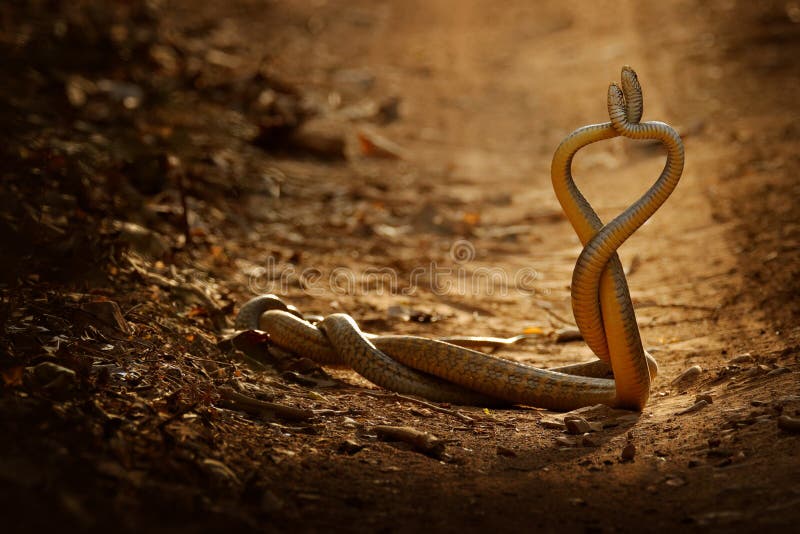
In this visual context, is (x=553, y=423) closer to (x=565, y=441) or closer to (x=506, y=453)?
(x=565, y=441)

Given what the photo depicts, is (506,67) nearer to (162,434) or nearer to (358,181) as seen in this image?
(358,181)

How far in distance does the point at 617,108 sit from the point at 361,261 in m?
3.70

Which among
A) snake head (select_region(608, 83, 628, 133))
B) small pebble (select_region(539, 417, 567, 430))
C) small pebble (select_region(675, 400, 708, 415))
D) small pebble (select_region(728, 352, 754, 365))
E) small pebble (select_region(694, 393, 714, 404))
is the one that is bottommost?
small pebble (select_region(539, 417, 567, 430))

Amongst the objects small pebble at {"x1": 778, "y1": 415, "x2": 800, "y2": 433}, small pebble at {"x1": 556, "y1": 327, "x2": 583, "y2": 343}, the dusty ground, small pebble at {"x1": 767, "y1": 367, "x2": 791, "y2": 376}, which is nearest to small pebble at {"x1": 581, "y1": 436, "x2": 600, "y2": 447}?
the dusty ground

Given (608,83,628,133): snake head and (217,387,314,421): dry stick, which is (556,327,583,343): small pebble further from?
(217,387,314,421): dry stick

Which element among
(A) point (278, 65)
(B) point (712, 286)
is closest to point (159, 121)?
(A) point (278, 65)

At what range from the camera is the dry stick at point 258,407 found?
12.5 feet

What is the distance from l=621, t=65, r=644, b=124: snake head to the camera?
12.3 ft

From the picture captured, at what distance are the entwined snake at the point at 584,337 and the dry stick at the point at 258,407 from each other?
78 centimetres

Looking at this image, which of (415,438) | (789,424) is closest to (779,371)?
(789,424)

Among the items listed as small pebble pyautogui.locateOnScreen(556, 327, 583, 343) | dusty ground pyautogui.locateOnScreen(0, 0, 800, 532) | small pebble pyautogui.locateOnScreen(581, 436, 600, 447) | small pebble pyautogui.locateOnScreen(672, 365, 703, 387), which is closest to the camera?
dusty ground pyautogui.locateOnScreen(0, 0, 800, 532)

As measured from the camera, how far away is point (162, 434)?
3.18 m

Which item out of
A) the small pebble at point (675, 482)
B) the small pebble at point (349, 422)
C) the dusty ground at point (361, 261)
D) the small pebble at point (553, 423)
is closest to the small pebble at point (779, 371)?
the dusty ground at point (361, 261)

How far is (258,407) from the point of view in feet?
12.5
